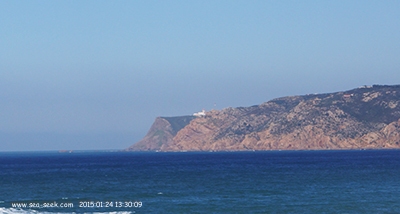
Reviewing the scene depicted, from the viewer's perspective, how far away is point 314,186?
78812 millimetres

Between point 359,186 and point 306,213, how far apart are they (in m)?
26.3

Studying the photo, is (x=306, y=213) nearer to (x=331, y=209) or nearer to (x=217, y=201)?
(x=331, y=209)

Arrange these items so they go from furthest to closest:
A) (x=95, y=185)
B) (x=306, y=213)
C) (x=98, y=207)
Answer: (x=95, y=185), (x=98, y=207), (x=306, y=213)

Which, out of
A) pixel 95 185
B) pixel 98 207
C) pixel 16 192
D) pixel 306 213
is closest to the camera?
pixel 306 213

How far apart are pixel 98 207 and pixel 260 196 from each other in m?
18.4

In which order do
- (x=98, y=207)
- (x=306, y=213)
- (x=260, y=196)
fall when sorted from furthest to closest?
(x=260, y=196), (x=98, y=207), (x=306, y=213)

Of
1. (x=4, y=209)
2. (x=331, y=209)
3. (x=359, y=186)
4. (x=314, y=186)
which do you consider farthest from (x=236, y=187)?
(x=4, y=209)

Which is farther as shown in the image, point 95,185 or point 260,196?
point 95,185

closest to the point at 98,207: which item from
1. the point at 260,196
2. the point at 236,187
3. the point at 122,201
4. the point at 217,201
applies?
the point at 122,201

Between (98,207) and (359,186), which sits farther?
(359,186)

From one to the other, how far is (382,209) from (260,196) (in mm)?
15286

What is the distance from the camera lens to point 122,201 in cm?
6469

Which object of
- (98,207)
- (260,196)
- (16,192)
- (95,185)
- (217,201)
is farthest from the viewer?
(95,185)

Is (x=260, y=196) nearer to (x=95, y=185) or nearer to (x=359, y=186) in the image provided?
(x=359, y=186)
